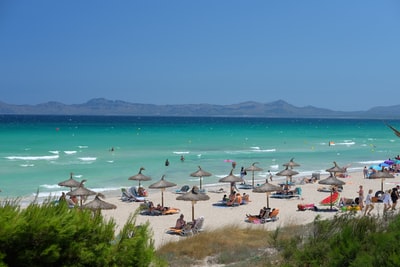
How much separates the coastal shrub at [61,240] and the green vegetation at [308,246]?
8.14ft

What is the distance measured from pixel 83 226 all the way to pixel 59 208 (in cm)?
29

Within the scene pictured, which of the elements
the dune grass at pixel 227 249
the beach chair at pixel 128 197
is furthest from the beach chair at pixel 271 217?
the beach chair at pixel 128 197

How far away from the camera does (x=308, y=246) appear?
6973 mm

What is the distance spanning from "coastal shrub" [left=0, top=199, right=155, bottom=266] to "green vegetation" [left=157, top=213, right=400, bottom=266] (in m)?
2.48

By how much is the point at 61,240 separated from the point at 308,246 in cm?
408

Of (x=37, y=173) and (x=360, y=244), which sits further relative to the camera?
(x=37, y=173)

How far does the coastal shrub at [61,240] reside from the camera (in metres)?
4.05

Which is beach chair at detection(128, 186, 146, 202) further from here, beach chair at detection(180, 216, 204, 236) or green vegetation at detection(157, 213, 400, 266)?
green vegetation at detection(157, 213, 400, 266)

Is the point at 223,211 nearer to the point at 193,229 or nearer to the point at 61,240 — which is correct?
the point at 193,229

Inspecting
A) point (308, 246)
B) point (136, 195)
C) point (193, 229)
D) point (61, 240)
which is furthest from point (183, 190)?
point (61, 240)

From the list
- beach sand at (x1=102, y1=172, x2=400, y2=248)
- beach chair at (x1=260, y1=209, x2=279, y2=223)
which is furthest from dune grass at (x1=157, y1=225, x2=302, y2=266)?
beach chair at (x1=260, y1=209, x2=279, y2=223)

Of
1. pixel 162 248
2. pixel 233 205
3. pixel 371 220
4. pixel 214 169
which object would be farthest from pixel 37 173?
pixel 371 220

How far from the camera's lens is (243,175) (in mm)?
28172

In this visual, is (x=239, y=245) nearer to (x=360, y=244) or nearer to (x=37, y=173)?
(x=360, y=244)
